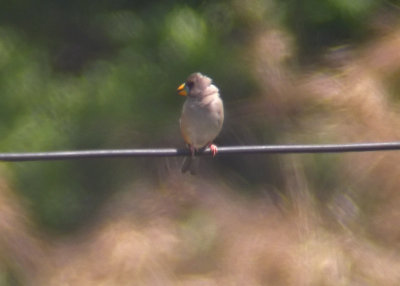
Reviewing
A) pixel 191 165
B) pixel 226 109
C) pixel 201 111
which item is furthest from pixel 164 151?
pixel 226 109

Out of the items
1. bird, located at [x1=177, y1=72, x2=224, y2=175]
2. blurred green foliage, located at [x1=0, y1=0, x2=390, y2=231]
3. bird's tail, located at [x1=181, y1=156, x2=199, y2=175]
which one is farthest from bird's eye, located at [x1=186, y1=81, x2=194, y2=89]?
blurred green foliage, located at [x1=0, y1=0, x2=390, y2=231]

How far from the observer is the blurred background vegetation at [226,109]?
309cm

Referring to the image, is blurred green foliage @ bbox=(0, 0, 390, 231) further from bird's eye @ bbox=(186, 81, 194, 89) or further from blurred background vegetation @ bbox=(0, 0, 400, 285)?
bird's eye @ bbox=(186, 81, 194, 89)

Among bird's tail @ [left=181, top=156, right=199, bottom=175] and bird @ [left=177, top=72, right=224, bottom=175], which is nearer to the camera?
bird @ [left=177, top=72, right=224, bottom=175]

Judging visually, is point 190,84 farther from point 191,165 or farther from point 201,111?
point 191,165

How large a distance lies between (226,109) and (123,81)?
46cm

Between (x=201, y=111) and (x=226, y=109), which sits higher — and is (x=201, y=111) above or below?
below

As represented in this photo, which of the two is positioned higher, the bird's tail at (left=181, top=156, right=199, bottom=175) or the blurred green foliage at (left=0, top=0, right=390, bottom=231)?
the blurred green foliage at (left=0, top=0, right=390, bottom=231)

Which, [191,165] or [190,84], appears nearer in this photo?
[190,84]

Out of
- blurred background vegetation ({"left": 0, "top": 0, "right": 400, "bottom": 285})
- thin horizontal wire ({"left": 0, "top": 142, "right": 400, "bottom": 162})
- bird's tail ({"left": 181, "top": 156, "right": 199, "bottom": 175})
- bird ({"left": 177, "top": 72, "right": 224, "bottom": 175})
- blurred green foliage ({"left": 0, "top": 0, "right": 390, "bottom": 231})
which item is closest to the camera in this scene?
thin horizontal wire ({"left": 0, "top": 142, "right": 400, "bottom": 162})

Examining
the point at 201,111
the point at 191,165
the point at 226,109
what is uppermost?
the point at 226,109

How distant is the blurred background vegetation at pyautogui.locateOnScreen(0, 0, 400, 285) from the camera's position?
309 centimetres

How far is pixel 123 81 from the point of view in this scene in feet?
10.6

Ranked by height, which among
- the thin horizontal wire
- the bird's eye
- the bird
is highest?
the bird's eye
